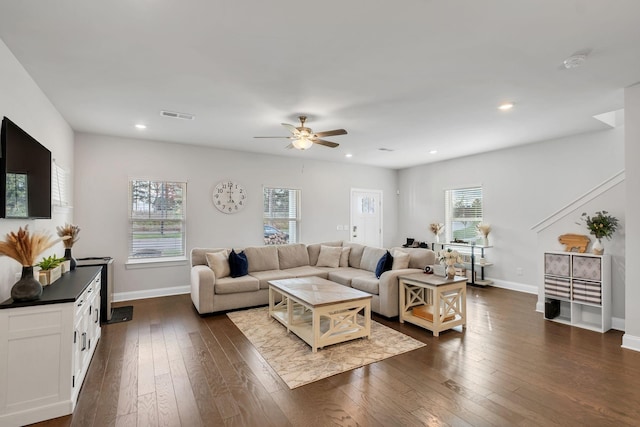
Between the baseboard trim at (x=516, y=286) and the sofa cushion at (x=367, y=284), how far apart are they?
9.95 feet

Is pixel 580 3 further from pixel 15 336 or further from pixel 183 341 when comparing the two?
pixel 183 341

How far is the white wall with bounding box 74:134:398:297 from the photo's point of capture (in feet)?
16.3

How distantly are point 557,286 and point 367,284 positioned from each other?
2507 millimetres

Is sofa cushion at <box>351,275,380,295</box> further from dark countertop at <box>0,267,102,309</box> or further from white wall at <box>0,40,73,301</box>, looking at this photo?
white wall at <box>0,40,73,301</box>

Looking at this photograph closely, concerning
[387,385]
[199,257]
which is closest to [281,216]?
[199,257]

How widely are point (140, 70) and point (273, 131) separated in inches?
85.4

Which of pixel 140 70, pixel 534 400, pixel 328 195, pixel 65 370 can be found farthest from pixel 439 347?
pixel 328 195

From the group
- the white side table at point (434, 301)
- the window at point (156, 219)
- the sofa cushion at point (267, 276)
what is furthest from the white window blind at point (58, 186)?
the white side table at point (434, 301)

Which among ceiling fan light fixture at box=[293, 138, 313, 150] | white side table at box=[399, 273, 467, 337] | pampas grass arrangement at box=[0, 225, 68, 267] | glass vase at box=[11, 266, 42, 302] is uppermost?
ceiling fan light fixture at box=[293, 138, 313, 150]

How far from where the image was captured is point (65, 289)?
2.50 meters

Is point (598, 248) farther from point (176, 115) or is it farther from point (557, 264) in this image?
point (176, 115)

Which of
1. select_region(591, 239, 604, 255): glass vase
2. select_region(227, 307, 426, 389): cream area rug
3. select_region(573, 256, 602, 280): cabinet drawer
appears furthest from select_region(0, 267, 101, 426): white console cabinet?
select_region(591, 239, 604, 255): glass vase

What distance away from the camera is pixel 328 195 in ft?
24.1

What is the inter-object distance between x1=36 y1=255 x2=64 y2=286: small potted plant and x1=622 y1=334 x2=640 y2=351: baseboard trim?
5.64m
